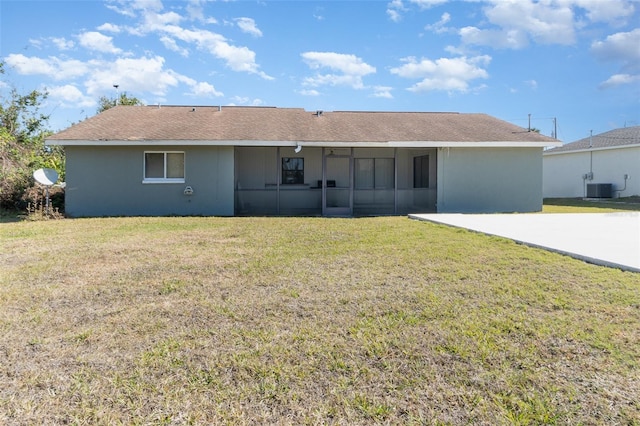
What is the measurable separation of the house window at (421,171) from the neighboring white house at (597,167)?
12710 mm

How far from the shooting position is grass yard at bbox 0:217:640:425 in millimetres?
2533

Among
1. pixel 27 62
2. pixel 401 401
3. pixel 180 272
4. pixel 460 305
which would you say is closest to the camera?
pixel 401 401

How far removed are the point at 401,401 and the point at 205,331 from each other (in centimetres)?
191

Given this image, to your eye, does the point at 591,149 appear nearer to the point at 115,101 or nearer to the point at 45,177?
the point at 45,177

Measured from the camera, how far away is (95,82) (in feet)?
101

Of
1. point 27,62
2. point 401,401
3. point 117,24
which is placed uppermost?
point 27,62

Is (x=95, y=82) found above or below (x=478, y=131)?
above

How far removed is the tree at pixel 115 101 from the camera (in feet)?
106

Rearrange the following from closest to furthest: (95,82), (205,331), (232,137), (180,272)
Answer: (205,331) < (180,272) < (232,137) < (95,82)

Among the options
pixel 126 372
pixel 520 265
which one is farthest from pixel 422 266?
pixel 126 372

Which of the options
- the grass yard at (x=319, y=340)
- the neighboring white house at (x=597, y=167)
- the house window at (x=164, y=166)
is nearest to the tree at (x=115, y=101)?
the house window at (x=164, y=166)

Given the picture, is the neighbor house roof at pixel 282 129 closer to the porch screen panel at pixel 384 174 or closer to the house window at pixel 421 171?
the house window at pixel 421 171

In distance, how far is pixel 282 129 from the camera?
14812mm

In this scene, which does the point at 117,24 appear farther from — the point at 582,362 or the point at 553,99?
the point at 553,99
